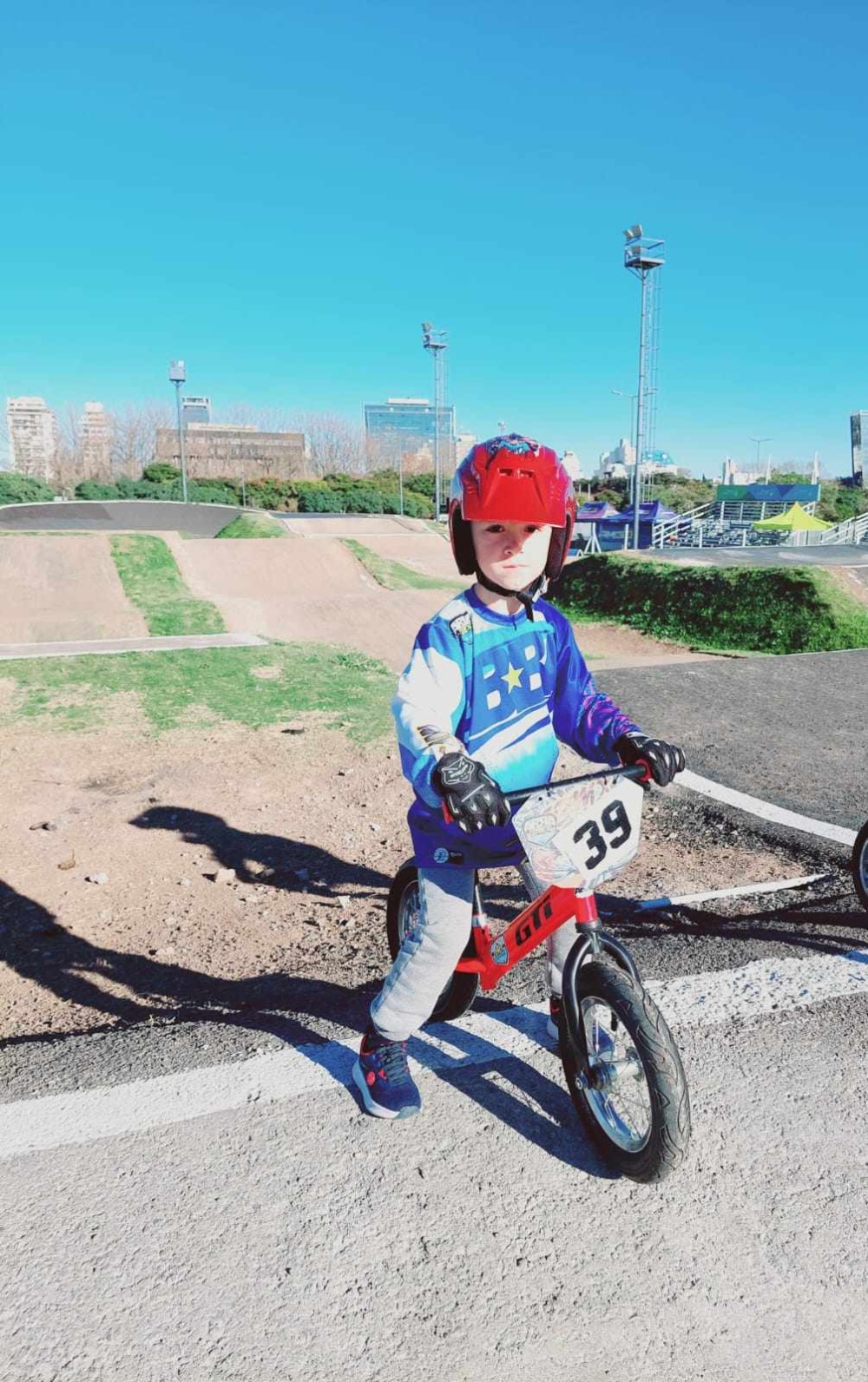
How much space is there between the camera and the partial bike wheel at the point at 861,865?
3.75 meters

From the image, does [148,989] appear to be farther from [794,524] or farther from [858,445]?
[858,445]

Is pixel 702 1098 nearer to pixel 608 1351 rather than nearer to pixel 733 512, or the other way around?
pixel 608 1351

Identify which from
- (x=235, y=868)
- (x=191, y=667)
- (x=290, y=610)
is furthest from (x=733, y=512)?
(x=235, y=868)

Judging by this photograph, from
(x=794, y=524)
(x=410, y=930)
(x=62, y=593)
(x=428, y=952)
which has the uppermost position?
(x=794, y=524)

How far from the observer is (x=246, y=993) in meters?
3.40

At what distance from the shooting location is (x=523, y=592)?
244 centimetres

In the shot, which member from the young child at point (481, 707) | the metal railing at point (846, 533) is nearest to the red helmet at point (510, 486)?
the young child at point (481, 707)

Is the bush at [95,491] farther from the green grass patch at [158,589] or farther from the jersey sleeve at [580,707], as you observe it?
the jersey sleeve at [580,707]

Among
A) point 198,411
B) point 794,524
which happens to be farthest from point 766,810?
point 198,411

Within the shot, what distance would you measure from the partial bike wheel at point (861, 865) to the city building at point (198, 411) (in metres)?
98.7

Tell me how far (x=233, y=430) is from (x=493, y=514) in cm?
10232

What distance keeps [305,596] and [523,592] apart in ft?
44.2

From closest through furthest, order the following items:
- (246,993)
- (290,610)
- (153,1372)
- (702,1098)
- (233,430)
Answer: (153,1372)
(702,1098)
(246,993)
(290,610)
(233,430)

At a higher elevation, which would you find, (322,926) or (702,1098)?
(702,1098)
